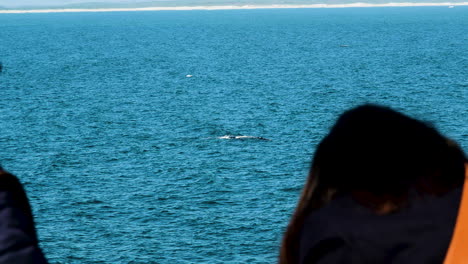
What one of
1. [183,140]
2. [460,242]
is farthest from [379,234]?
[183,140]

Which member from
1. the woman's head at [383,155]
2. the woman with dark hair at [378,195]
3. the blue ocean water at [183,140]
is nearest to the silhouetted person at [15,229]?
the woman with dark hair at [378,195]

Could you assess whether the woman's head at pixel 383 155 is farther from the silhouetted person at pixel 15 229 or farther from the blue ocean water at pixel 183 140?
the silhouetted person at pixel 15 229

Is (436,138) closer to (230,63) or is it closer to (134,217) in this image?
(134,217)

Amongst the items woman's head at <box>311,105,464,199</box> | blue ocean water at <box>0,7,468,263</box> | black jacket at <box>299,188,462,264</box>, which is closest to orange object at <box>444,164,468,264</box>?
black jacket at <box>299,188,462,264</box>

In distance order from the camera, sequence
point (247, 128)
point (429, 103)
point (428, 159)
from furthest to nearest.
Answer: point (429, 103) → point (247, 128) → point (428, 159)

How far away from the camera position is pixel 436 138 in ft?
11.6

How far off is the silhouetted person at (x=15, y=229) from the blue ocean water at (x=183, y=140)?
1.83 metres

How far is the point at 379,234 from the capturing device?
10.7ft

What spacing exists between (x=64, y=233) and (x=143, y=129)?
36613 millimetres

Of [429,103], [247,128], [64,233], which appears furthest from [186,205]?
[429,103]

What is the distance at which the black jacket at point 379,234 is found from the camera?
128 inches

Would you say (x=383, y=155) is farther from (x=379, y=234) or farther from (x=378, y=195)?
(x=379, y=234)

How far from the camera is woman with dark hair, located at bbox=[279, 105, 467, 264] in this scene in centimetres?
326

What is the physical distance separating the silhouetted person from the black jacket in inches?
53.4
